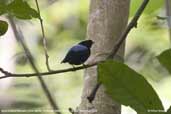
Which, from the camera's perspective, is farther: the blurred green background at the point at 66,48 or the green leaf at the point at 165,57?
the blurred green background at the point at 66,48

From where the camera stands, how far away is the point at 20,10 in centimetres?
56

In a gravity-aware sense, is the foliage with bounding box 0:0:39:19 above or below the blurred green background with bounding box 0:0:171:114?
above

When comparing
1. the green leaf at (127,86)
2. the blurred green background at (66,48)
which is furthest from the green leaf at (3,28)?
the blurred green background at (66,48)

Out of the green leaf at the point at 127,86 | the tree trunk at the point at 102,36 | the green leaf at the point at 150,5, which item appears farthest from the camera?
the green leaf at the point at 150,5

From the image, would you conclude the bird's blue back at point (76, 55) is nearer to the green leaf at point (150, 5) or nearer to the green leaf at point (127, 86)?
the green leaf at point (127, 86)

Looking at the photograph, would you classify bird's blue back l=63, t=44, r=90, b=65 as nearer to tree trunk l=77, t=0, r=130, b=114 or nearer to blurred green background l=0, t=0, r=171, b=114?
tree trunk l=77, t=0, r=130, b=114

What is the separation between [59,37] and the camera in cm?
165

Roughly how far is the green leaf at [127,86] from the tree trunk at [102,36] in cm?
22

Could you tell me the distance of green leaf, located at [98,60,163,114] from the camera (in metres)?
0.47

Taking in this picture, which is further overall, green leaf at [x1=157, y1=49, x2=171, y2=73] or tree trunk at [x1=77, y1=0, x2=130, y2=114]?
tree trunk at [x1=77, y1=0, x2=130, y2=114]

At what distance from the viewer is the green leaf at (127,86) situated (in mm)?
474

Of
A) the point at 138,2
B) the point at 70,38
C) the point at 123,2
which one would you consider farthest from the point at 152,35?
the point at 123,2

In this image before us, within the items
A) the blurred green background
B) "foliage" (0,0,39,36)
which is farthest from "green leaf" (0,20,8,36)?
the blurred green background

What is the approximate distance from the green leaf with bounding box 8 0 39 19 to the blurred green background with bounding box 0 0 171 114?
0.70 m
